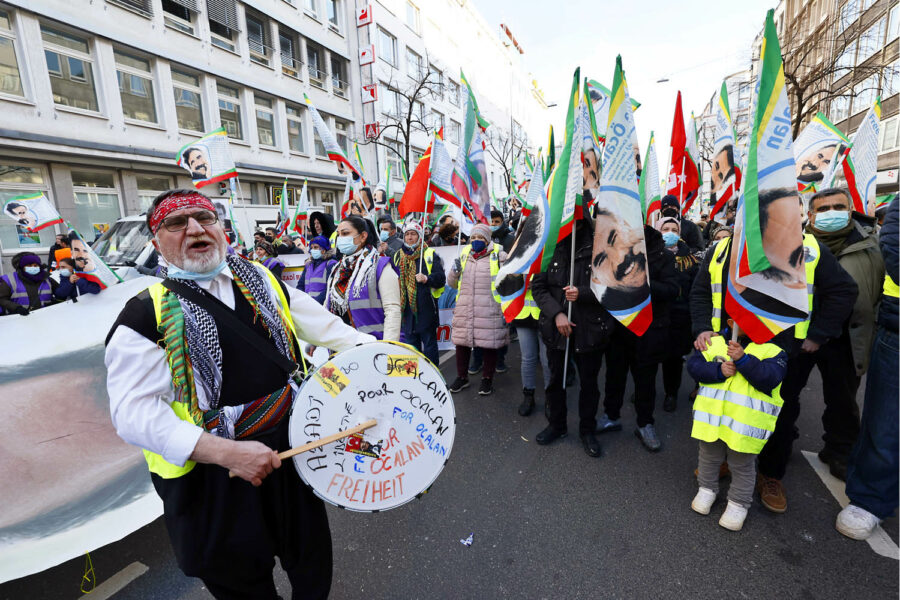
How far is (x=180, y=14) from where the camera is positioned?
15.9 metres

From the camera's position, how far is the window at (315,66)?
70.4ft

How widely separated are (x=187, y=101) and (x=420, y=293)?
16.3 metres

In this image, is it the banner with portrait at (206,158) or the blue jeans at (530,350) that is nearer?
the blue jeans at (530,350)

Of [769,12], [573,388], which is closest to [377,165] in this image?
[573,388]

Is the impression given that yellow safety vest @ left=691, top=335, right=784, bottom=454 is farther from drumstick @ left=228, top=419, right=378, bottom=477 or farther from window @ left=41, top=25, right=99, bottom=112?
window @ left=41, top=25, right=99, bottom=112

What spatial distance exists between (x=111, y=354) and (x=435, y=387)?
43.8 inches

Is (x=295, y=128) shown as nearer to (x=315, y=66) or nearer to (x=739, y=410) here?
(x=315, y=66)

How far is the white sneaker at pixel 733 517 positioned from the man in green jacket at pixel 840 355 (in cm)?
30

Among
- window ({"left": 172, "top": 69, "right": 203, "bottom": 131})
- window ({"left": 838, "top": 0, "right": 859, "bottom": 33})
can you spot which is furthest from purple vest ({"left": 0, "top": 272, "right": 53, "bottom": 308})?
window ({"left": 838, "top": 0, "right": 859, "bottom": 33})

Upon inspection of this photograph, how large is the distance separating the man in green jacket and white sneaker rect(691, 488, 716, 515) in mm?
353

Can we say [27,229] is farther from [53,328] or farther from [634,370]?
[634,370]

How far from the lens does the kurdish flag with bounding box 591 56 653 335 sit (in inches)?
119

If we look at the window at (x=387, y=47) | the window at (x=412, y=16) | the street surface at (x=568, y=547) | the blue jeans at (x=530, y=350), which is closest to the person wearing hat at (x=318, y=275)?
the blue jeans at (x=530, y=350)

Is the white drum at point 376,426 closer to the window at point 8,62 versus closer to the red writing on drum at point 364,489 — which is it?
the red writing on drum at point 364,489
